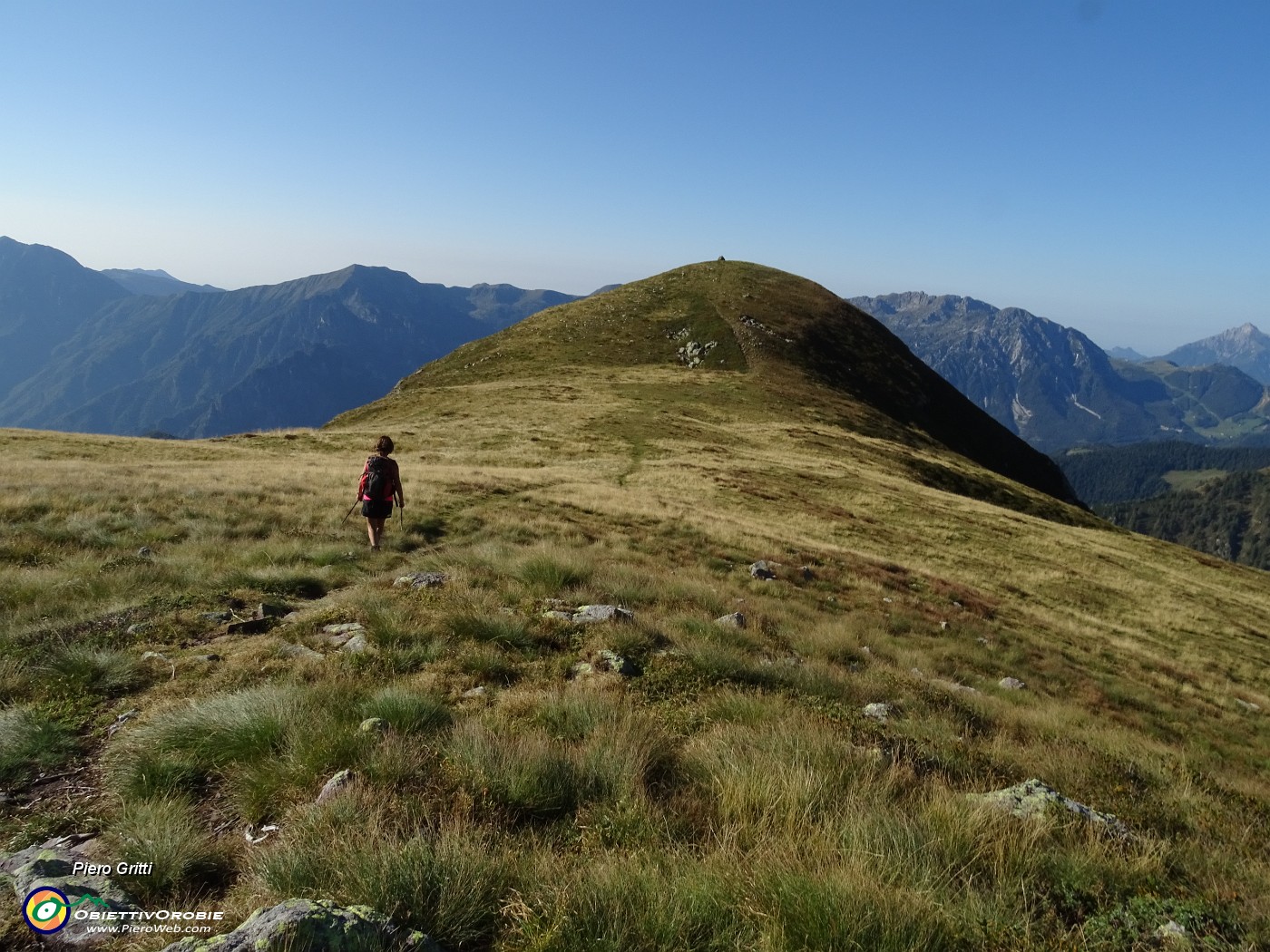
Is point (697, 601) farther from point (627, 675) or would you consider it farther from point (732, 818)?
point (732, 818)

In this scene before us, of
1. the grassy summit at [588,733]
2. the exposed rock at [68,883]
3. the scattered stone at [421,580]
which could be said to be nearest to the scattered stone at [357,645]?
the grassy summit at [588,733]

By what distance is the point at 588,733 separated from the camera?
18.8 ft

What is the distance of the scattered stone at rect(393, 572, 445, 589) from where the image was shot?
1084cm

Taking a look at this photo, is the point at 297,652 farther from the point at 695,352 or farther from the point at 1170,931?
the point at 695,352

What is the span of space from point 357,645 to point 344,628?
0.85 metres

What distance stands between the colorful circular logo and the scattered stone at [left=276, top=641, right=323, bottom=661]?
12.9 ft

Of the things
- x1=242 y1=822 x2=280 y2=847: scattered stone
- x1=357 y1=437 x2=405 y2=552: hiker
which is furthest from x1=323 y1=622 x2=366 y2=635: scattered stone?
x1=357 y1=437 x2=405 y2=552: hiker

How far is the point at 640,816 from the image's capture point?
4.39m

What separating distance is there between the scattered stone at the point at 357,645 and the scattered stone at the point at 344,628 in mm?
244

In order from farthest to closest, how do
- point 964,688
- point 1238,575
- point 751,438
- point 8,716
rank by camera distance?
point 751,438, point 1238,575, point 964,688, point 8,716

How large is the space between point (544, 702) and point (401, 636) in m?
2.78

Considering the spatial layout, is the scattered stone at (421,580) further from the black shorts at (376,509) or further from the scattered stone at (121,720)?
the scattered stone at (121,720)

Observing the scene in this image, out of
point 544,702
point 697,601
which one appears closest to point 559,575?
point 697,601

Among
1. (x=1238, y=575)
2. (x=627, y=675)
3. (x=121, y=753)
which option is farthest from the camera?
(x=1238, y=575)
